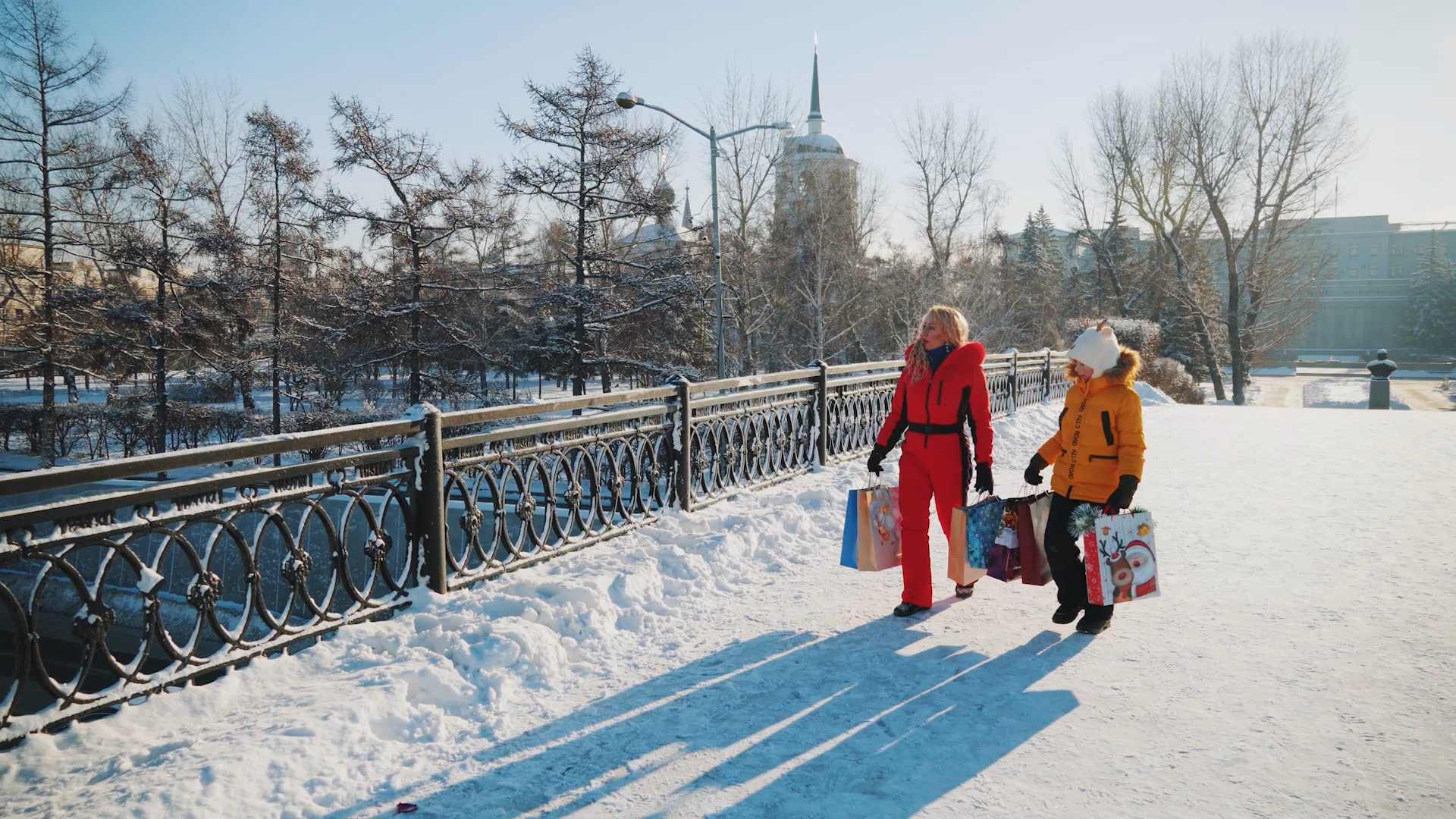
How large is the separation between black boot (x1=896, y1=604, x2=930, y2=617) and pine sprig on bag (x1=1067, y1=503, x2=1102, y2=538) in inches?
40.7

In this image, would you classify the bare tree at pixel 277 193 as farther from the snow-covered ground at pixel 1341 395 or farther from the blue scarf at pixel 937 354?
the snow-covered ground at pixel 1341 395

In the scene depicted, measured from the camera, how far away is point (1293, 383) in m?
51.6

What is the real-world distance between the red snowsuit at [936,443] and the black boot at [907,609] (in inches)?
1.2

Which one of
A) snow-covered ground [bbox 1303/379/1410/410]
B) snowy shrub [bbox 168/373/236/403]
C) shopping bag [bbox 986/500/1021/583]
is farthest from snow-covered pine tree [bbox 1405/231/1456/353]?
snowy shrub [bbox 168/373/236/403]

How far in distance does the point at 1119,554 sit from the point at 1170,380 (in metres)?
29.0

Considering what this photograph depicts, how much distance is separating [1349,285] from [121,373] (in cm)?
10122

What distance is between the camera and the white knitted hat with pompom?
→ 4.52 m

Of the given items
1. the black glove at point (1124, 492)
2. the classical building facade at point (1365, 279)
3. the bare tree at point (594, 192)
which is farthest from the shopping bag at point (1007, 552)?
the classical building facade at point (1365, 279)

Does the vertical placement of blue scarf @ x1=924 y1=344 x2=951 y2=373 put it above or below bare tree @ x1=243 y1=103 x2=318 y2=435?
below

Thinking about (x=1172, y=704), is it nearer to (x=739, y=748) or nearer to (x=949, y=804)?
(x=949, y=804)

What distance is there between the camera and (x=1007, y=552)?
4.84 metres

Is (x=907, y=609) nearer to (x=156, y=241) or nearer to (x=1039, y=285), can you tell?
(x=156, y=241)

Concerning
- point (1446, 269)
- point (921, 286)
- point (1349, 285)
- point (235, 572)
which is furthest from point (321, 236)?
point (1349, 285)

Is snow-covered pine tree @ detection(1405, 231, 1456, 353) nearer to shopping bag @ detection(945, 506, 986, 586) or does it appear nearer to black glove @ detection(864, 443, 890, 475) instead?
shopping bag @ detection(945, 506, 986, 586)
